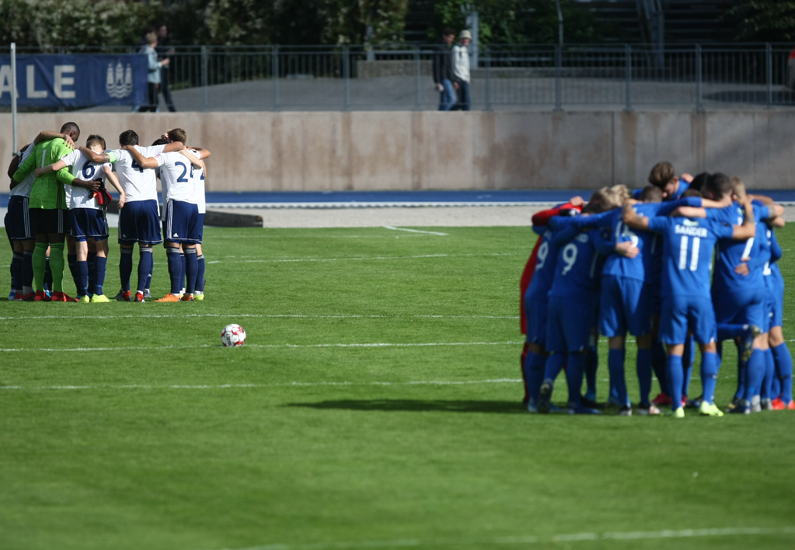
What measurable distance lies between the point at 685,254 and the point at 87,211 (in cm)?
803

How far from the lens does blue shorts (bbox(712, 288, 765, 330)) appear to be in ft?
27.3

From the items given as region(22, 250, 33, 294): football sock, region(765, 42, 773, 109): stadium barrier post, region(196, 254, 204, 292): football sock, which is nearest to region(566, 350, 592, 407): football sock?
region(196, 254, 204, 292): football sock

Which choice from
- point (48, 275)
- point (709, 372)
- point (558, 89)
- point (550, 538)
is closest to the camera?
point (550, 538)

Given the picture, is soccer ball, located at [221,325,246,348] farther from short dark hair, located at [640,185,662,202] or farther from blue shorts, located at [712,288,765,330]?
blue shorts, located at [712,288,765,330]

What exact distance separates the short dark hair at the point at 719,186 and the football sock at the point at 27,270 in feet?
29.1

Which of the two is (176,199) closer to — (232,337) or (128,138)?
(128,138)

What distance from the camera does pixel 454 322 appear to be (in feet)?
41.4

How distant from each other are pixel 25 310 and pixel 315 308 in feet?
10.9

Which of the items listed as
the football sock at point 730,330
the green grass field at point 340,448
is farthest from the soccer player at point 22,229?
the football sock at point 730,330

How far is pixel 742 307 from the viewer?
27.4 ft

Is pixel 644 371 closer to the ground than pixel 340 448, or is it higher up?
higher up

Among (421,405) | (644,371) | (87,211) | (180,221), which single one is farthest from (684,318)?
(87,211)

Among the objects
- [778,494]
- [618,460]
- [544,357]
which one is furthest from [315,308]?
[778,494]

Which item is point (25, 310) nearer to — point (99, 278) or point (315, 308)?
point (99, 278)
